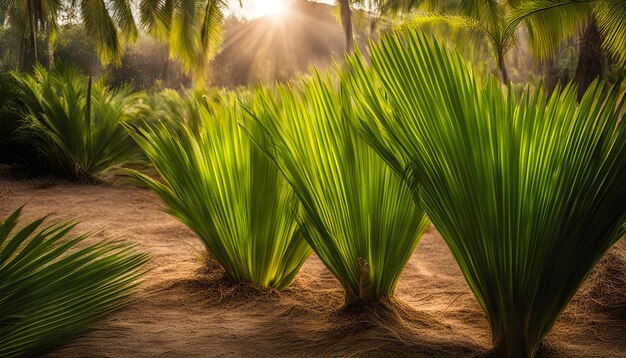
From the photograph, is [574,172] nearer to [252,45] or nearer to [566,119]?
[566,119]

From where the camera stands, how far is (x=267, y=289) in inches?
117

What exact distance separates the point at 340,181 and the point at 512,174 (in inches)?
31.1

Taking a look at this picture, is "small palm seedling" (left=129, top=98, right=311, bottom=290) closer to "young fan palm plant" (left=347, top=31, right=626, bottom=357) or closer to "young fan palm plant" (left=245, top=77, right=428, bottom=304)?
"young fan palm plant" (left=245, top=77, right=428, bottom=304)

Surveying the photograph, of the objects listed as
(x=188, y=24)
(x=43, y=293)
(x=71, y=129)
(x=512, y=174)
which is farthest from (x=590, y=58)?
(x=188, y=24)

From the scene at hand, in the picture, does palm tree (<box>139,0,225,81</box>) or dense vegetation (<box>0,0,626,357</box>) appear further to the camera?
palm tree (<box>139,0,225,81</box>)

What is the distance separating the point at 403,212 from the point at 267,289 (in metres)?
0.95

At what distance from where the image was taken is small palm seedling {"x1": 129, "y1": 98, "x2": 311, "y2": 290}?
9.57 ft

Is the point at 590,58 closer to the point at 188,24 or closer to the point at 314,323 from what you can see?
the point at 314,323

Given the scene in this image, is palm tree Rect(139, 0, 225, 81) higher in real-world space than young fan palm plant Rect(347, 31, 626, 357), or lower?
higher

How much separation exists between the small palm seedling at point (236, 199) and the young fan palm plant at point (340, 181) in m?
0.43

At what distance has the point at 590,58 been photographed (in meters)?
10.0

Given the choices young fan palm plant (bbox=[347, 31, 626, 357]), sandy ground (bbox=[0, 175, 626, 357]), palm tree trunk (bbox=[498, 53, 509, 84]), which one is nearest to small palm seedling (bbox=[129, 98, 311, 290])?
sandy ground (bbox=[0, 175, 626, 357])

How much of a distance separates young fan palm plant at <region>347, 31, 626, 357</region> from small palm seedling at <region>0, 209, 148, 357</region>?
1.38 m

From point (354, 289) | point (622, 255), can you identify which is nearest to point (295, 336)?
point (354, 289)
